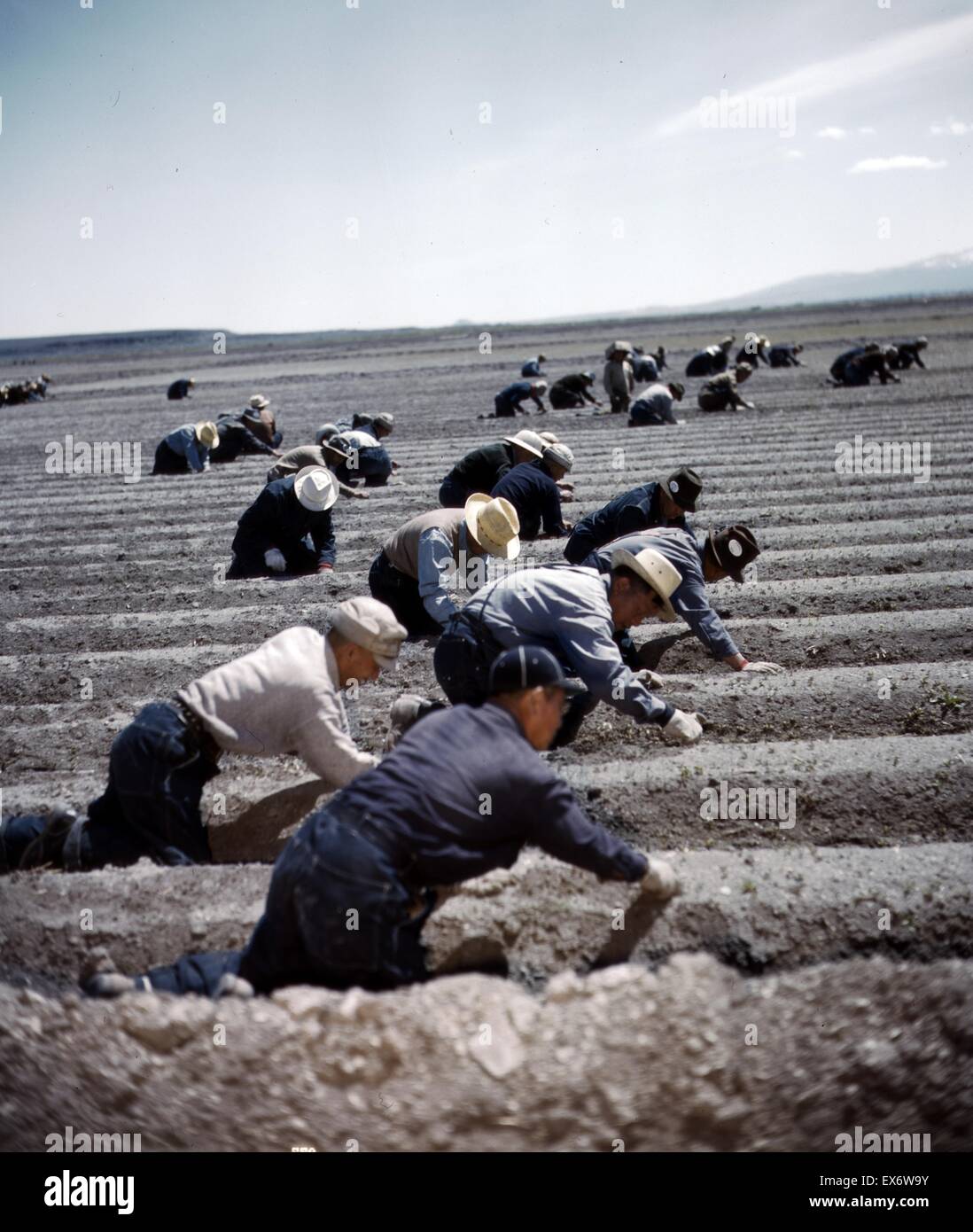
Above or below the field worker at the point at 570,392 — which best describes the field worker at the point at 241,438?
below

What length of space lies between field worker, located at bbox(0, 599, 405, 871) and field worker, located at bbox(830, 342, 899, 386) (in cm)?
1653

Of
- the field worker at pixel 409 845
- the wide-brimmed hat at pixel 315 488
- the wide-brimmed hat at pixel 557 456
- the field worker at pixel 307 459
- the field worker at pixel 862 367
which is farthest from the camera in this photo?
the field worker at pixel 862 367

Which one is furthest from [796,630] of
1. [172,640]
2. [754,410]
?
[754,410]

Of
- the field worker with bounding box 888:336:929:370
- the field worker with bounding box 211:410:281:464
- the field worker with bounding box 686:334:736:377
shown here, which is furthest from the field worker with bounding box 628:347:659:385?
the field worker with bounding box 211:410:281:464

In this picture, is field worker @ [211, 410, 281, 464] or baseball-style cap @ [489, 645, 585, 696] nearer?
baseball-style cap @ [489, 645, 585, 696]

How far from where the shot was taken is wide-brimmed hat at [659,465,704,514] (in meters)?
5.12

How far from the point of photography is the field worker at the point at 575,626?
3.45 metres

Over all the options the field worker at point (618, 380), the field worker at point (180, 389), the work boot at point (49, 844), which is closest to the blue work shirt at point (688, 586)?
the work boot at point (49, 844)

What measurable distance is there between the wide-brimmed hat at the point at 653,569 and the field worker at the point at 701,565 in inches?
8.2

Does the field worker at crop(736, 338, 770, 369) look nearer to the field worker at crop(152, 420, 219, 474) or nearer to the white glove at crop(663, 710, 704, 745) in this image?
the field worker at crop(152, 420, 219, 474)

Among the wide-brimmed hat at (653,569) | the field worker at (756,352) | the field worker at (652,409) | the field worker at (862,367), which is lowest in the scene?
the wide-brimmed hat at (653,569)

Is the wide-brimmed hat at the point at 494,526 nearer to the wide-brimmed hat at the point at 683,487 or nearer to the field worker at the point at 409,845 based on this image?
the wide-brimmed hat at the point at 683,487
